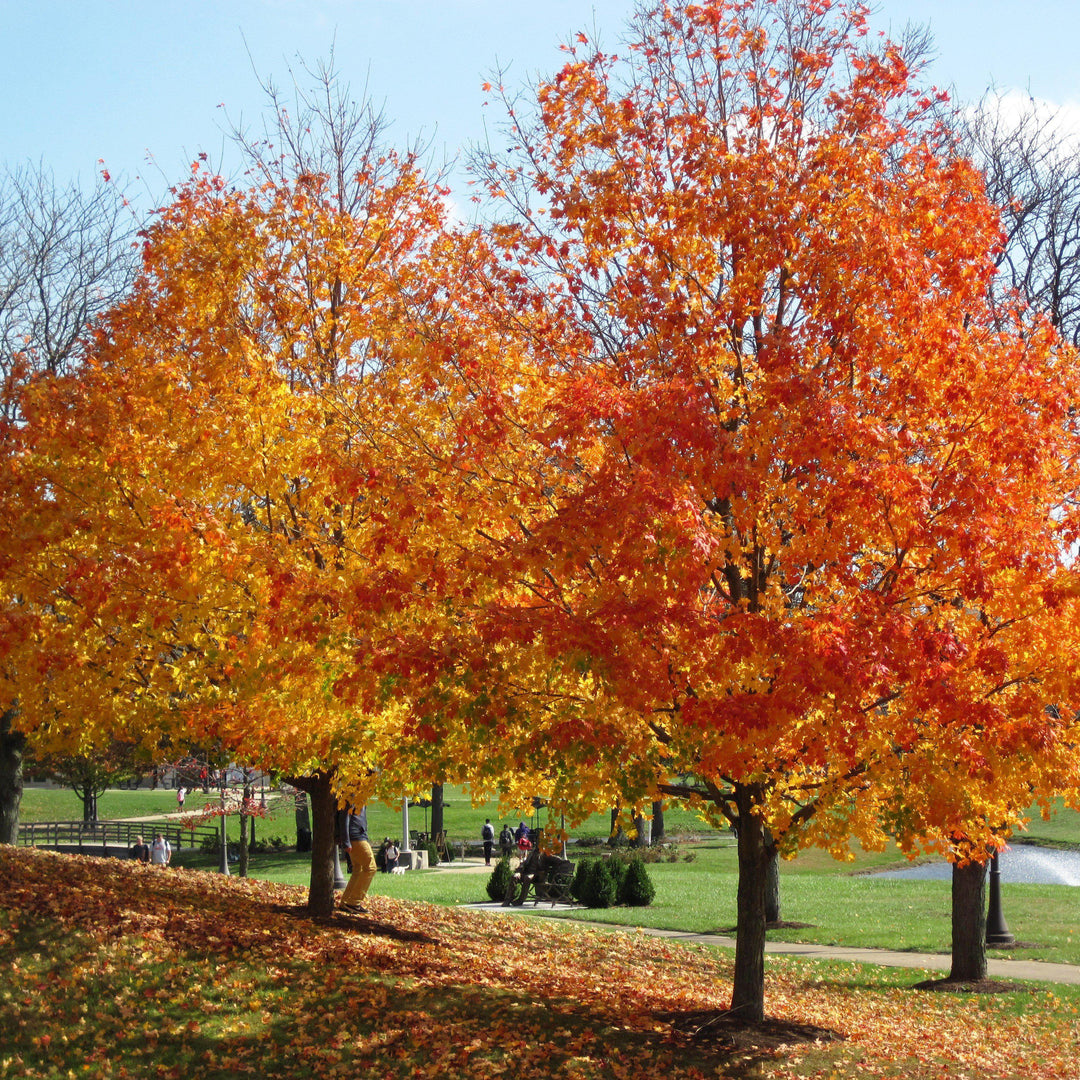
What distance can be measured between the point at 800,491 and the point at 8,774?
692 inches

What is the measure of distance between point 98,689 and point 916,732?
318 inches

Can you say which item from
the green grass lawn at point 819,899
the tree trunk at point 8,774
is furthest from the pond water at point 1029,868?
the tree trunk at point 8,774

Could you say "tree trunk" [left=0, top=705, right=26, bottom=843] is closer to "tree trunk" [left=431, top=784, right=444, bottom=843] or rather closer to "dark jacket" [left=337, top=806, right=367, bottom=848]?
"dark jacket" [left=337, top=806, right=367, bottom=848]

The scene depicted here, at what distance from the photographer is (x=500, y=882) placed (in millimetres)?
23094

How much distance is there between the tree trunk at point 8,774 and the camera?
19.8m

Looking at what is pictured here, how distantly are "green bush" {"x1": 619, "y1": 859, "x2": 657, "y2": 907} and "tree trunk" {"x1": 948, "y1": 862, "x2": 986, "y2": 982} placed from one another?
9.37m

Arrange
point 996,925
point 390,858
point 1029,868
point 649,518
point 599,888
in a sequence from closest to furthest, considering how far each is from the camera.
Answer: point 649,518 < point 996,925 < point 599,888 < point 390,858 < point 1029,868

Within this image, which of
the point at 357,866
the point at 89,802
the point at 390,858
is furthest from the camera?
the point at 89,802

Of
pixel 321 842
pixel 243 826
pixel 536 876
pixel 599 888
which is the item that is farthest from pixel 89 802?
pixel 321 842

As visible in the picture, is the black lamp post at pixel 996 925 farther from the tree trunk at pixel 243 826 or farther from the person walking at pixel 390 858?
the person walking at pixel 390 858

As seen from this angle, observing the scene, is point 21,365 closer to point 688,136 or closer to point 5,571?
point 5,571

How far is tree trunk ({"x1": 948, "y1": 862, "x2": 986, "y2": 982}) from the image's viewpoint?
13812mm

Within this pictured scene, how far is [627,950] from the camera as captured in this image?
1556cm

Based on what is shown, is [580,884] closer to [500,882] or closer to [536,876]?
[536,876]
